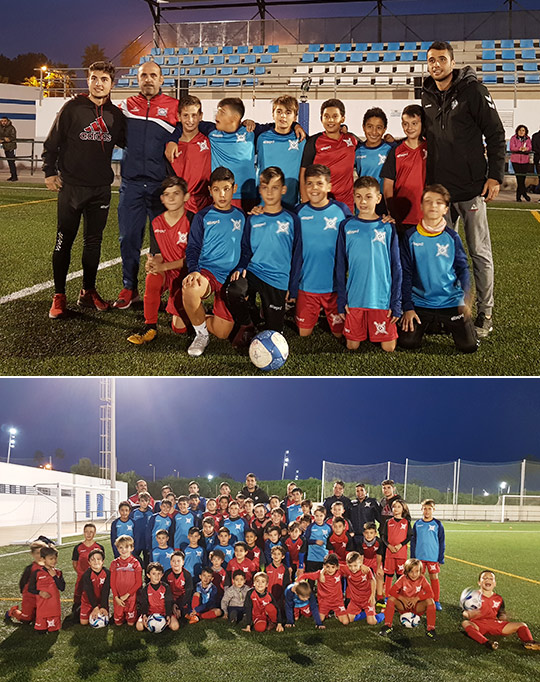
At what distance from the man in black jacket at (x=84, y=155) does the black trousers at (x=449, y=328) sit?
81.9 inches

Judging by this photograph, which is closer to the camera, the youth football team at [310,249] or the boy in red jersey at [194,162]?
the youth football team at [310,249]

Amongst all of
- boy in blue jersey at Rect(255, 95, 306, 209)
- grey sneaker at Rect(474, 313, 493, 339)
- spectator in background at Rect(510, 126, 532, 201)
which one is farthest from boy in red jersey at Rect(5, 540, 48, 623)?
spectator in background at Rect(510, 126, 532, 201)

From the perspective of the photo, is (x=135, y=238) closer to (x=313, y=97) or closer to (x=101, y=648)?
(x=101, y=648)

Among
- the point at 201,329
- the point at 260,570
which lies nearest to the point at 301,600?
the point at 260,570

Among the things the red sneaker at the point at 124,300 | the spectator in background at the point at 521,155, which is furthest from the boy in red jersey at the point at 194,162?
the spectator in background at the point at 521,155

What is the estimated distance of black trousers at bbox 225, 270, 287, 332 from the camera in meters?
4.11

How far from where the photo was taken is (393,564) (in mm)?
4230

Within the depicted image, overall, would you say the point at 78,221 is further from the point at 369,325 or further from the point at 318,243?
the point at 369,325

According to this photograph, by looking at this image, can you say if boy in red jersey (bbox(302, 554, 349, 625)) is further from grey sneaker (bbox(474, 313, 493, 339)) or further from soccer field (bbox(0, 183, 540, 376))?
grey sneaker (bbox(474, 313, 493, 339))

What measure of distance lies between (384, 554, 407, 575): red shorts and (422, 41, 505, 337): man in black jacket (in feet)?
4.92

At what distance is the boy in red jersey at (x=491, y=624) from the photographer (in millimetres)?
3746

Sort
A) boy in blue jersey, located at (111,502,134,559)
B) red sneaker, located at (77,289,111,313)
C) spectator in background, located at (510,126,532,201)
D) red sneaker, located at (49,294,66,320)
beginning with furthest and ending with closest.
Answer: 1. spectator in background, located at (510,126,532,201)
2. red sneaker, located at (77,289,111,313)
3. red sneaker, located at (49,294,66,320)
4. boy in blue jersey, located at (111,502,134,559)

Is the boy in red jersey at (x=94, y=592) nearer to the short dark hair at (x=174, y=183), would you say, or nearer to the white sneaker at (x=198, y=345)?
the white sneaker at (x=198, y=345)

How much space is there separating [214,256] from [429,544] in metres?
2.25
